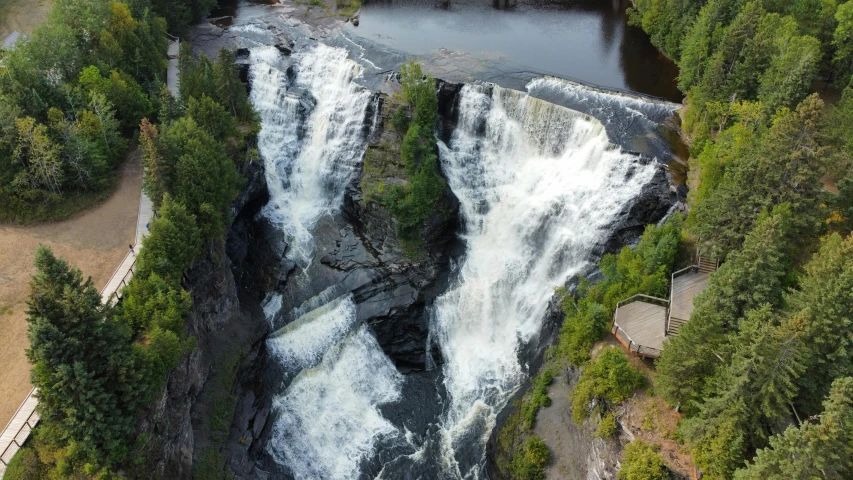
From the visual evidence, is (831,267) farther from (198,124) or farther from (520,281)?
(198,124)

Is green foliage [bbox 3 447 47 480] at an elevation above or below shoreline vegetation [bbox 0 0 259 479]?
below

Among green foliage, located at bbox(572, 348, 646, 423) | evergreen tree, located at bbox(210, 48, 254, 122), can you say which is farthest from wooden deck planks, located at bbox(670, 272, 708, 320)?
evergreen tree, located at bbox(210, 48, 254, 122)

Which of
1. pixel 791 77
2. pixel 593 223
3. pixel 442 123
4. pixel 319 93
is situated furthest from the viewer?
pixel 319 93

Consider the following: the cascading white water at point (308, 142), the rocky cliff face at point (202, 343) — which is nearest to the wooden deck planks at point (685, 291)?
the cascading white water at point (308, 142)

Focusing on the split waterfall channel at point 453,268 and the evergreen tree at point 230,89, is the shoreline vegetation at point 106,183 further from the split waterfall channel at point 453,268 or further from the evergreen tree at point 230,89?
the split waterfall channel at point 453,268

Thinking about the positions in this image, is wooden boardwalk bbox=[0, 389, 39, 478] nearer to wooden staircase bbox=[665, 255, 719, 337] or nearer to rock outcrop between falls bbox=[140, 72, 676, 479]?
rock outcrop between falls bbox=[140, 72, 676, 479]

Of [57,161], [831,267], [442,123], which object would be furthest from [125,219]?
[831,267]

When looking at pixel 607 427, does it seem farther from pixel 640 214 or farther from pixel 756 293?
pixel 640 214
